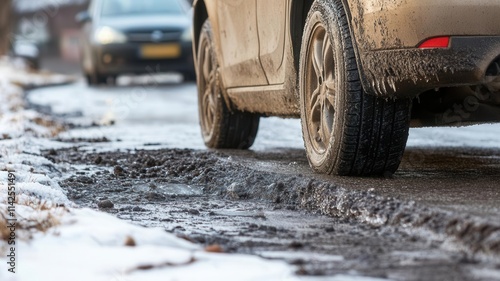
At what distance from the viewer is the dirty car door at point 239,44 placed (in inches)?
250

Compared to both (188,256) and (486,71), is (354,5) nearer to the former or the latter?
(486,71)

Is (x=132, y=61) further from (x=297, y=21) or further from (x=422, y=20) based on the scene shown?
(x=422, y=20)

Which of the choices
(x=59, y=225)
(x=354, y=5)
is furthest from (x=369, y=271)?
(x=354, y=5)

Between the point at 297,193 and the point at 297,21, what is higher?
the point at 297,21

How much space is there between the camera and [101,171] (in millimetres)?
6602

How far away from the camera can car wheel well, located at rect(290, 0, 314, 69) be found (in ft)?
18.7

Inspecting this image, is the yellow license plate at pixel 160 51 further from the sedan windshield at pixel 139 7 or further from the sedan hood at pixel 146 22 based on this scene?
the sedan windshield at pixel 139 7

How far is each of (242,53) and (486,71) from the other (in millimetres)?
2412

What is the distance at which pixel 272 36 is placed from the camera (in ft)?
19.7

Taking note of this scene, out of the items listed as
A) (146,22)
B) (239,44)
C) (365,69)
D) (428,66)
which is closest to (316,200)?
(365,69)

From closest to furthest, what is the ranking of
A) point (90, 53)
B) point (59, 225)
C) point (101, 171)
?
1. point (59, 225)
2. point (101, 171)
3. point (90, 53)

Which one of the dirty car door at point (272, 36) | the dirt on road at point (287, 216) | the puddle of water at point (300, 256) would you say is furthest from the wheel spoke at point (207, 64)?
the puddle of water at point (300, 256)

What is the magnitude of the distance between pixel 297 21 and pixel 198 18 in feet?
8.27

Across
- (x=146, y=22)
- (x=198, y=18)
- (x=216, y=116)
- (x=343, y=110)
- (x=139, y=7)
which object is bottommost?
(x=216, y=116)
